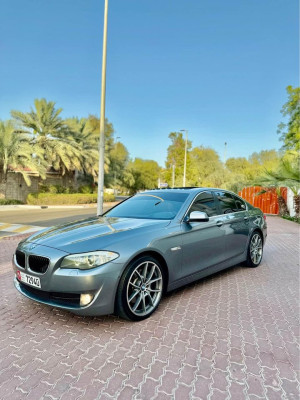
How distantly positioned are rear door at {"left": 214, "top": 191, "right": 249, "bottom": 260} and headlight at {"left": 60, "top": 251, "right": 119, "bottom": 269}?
228 cm

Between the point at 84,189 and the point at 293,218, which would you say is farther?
the point at 84,189

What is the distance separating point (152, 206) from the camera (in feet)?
14.5

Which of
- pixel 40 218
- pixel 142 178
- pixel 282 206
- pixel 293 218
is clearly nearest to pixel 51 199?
pixel 40 218

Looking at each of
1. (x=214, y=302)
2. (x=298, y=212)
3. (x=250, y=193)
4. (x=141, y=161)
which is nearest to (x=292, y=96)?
(x=250, y=193)

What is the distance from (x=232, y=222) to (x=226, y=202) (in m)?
0.42

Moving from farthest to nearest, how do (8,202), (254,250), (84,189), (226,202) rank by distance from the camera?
(84,189), (8,202), (254,250), (226,202)

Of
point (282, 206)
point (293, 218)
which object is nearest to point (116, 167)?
point (282, 206)

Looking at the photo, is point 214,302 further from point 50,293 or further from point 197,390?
point 50,293

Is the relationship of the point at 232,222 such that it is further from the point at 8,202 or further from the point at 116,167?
the point at 116,167

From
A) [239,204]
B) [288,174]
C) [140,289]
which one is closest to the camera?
[140,289]

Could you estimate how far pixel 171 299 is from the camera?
400 centimetres

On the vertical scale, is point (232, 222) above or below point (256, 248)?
above

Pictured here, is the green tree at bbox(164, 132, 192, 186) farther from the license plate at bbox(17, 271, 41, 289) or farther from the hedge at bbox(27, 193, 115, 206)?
the license plate at bbox(17, 271, 41, 289)

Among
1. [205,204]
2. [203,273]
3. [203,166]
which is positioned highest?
[203,166]
